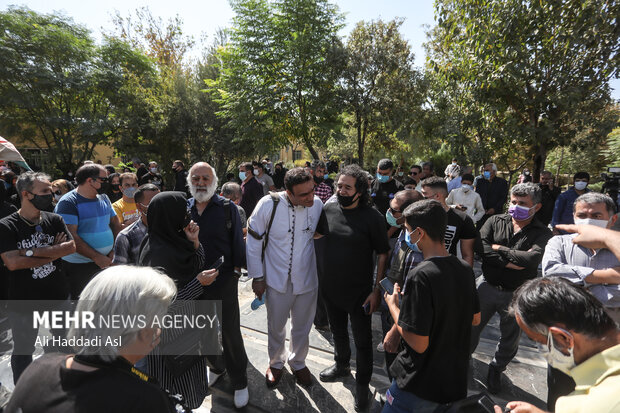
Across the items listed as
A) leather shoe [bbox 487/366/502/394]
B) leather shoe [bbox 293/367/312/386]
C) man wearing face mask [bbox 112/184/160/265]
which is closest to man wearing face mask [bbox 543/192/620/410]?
leather shoe [bbox 487/366/502/394]

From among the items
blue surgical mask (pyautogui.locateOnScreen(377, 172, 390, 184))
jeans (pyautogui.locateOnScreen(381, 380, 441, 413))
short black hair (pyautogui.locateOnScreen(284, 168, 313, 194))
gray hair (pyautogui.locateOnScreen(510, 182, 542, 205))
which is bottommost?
jeans (pyautogui.locateOnScreen(381, 380, 441, 413))

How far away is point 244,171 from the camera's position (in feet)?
24.3

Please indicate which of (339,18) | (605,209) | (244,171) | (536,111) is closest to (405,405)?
(605,209)

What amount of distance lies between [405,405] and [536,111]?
8530 mm

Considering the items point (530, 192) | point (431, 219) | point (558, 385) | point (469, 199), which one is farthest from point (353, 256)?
point (469, 199)

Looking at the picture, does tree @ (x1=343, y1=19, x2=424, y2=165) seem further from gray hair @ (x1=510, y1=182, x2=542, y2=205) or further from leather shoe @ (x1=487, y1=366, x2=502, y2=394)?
leather shoe @ (x1=487, y1=366, x2=502, y2=394)

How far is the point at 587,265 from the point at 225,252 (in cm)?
294

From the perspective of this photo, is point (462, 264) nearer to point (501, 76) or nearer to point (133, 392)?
point (133, 392)

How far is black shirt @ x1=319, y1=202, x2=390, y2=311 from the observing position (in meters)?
2.80

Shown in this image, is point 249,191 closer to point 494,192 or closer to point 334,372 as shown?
point 334,372

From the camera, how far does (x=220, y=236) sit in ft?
9.04

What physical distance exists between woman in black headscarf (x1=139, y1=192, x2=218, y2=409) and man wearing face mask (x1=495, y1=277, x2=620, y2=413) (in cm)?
190

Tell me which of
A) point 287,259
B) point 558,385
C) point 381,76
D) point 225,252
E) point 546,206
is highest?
point 381,76

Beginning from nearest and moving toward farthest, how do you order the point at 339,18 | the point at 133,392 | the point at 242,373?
the point at 133,392 < the point at 242,373 < the point at 339,18
